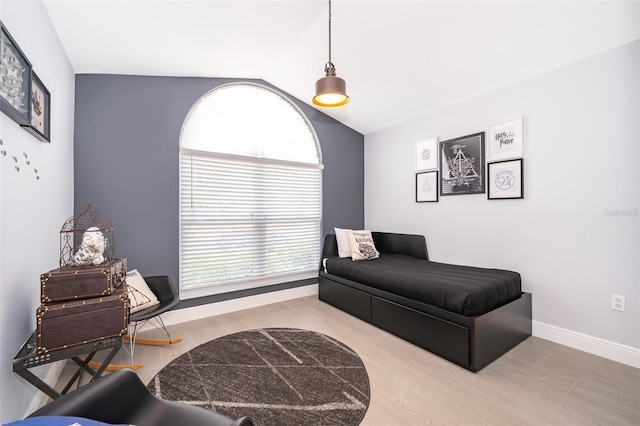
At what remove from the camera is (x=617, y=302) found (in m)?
2.17

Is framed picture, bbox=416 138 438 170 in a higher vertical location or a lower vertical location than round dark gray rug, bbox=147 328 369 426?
higher

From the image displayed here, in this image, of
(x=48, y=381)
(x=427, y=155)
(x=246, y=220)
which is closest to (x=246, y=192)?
(x=246, y=220)

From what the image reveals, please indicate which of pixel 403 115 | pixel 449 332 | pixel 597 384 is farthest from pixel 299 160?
pixel 597 384

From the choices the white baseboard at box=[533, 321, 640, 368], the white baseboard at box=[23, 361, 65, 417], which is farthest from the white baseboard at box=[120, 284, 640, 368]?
the white baseboard at box=[23, 361, 65, 417]

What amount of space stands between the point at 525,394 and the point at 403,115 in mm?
3290

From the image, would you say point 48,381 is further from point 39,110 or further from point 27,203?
point 39,110

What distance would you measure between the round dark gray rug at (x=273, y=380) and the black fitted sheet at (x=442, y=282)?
30.6 inches

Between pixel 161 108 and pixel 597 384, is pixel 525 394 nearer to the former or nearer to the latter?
pixel 597 384

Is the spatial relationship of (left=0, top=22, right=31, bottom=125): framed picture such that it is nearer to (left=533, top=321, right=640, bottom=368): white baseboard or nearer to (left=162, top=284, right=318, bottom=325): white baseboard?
(left=162, top=284, right=318, bottom=325): white baseboard

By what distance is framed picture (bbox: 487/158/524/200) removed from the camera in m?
2.71

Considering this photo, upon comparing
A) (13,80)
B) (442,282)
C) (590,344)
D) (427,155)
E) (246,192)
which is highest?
(427,155)

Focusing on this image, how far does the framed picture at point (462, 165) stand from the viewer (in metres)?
3.04

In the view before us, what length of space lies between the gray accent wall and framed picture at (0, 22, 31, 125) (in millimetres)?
1228

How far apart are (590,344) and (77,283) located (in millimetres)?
3867
